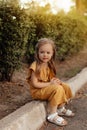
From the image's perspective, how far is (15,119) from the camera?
13.9 feet

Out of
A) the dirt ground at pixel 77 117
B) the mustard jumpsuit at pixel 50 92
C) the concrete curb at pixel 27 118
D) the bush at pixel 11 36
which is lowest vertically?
the dirt ground at pixel 77 117

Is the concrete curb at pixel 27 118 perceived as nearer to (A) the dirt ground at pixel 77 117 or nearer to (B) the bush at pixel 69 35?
(A) the dirt ground at pixel 77 117

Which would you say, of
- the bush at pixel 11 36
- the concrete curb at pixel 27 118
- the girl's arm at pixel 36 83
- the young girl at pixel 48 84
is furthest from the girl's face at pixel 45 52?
the bush at pixel 11 36

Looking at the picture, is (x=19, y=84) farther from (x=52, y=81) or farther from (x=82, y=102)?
(x=52, y=81)

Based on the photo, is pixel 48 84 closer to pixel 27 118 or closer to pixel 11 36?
pixel 27 118

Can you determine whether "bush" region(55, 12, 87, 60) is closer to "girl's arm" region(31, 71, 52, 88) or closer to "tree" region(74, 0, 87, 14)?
"tree" region(74, 0, 87, 14)

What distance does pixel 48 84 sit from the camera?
492 centimetres

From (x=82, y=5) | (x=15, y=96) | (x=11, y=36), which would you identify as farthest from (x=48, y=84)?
(x=82, y=5)

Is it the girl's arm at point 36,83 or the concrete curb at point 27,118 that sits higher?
the girl's arm at point 36,83

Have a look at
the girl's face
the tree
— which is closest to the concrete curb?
the girl's face

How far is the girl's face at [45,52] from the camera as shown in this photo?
196 inches

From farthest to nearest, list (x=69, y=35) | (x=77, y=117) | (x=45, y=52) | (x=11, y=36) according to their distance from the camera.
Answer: (x=69, y=35)
(x=11, y=36)
(x=77, y=117)
(x=45, y=52)

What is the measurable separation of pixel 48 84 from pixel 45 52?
1.45 feet

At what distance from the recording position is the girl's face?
196 inches
